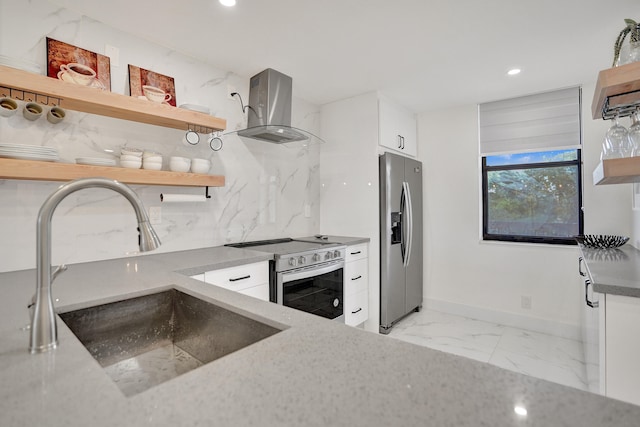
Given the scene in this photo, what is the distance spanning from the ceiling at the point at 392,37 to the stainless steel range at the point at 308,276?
61.1 inches

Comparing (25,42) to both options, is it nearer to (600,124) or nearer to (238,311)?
(238,311)

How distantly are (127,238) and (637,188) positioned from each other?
151 inches

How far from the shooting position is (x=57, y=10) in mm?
1814

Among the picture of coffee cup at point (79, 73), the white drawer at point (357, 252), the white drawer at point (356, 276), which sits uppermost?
the picture of coffee cup at point (79, 73)

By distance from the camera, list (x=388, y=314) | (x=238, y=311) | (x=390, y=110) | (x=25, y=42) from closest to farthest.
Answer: (x=238, y=311) → (x=25, y=42) → (x=388, y=314) → (x=390, y=110)

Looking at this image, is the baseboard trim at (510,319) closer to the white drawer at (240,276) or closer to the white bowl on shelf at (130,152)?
the white drawer at (240,276)

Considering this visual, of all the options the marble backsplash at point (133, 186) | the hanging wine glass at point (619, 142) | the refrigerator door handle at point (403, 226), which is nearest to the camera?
the hanging wine glass at point (619, 142)

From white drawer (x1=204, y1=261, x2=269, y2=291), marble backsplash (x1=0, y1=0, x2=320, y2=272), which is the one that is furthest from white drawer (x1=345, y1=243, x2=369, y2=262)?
white drawer (x1=204, y1=261, x2=269, y2=291)

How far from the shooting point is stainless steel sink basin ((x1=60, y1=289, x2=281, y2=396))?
1.02 meters

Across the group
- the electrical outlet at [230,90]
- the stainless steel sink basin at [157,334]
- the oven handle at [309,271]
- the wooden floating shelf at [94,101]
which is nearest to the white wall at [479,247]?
the oven handle at [309,271]

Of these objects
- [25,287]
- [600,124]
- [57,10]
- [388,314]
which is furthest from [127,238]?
[600,124]

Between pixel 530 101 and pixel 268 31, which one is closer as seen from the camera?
pixel 268 31

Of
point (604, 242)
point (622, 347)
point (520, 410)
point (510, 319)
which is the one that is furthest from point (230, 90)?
point (510, 319)

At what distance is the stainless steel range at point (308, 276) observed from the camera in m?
2.23
